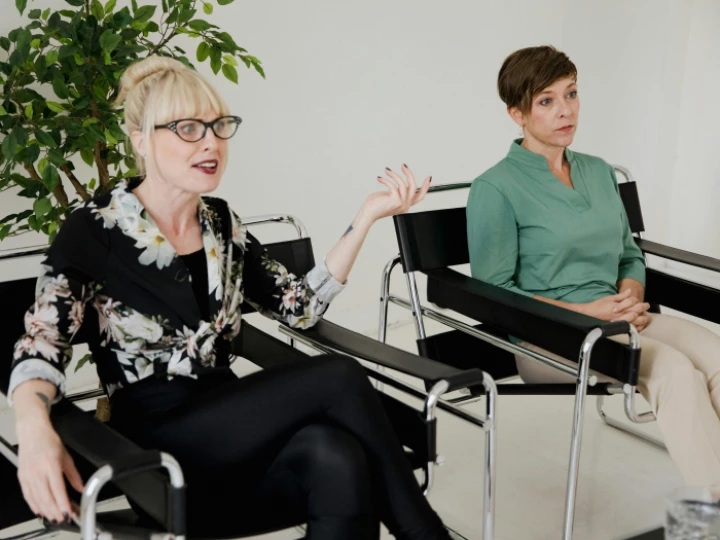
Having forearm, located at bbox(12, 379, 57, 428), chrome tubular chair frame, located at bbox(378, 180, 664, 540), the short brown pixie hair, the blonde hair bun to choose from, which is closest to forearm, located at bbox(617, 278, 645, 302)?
chrome tubular chair frame, located at bbox(378, 180, 664, 540)

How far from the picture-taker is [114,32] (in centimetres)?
237

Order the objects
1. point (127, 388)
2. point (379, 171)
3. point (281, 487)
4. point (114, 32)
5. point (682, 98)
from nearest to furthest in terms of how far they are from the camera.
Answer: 1. point (281, 487)
2. point (127, 388)
3. point (114, 32)
4. point (379, 171)
5. point (682, 98)

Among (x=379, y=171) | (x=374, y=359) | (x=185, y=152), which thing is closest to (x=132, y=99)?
(x=185, y=152)

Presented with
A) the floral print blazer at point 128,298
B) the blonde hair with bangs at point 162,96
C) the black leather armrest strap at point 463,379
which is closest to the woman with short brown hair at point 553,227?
the black leather armrest strap at point 463,379

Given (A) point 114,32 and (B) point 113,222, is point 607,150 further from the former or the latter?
(B) point 113,222

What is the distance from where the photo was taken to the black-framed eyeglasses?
1801 millimetres

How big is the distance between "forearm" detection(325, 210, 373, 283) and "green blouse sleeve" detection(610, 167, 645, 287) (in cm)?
95

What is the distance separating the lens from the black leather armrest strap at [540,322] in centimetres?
212

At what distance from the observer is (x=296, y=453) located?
5.57ft

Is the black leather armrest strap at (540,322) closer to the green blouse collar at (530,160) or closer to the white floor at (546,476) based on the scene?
the green blouse collar at (530,160)

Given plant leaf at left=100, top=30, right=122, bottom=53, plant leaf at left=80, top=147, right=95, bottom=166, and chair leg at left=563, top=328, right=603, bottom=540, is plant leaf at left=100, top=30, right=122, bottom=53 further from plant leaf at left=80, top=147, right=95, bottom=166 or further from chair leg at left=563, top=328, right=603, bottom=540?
chair leg at left=563, top=328, right=603, bottom=540

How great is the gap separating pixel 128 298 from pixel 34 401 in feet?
0.99

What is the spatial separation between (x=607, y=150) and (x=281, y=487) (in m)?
3.52

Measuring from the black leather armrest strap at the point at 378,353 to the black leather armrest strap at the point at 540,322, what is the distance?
0.36 m
